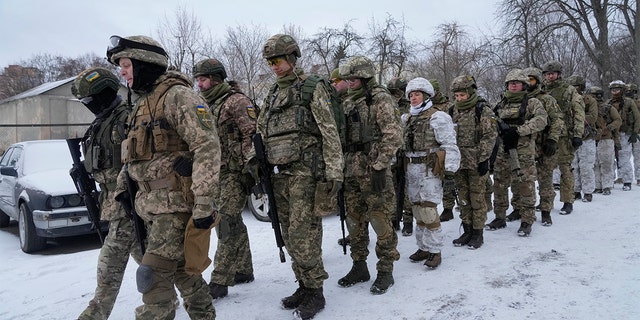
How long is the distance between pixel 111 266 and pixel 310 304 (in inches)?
63.4

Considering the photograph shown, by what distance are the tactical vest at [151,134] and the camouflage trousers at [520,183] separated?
4.73 meters

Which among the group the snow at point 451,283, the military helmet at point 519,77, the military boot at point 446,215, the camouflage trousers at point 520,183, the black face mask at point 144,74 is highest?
the military helmet at point 519,77

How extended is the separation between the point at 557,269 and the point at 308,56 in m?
20.7

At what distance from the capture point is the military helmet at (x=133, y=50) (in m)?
2.72

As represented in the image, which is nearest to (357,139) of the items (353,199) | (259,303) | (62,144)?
(353,199)

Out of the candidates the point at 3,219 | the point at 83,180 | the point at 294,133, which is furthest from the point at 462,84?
the point at 3,219

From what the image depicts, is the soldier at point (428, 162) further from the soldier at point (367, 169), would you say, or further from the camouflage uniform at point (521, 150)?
the camouflage uniform at point (521, 150)

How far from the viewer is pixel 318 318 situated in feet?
11.2

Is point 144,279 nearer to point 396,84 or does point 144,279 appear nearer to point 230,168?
point 230,168

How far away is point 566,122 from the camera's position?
23.0 feet

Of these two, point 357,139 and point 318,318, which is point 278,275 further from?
point 357,139

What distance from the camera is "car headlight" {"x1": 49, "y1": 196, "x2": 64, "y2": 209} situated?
589cm

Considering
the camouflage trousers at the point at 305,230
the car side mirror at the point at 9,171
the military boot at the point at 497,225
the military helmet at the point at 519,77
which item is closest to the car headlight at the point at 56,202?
the car side mirror at the point at 9,171

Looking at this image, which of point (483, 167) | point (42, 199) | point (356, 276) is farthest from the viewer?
point (42, 199)
